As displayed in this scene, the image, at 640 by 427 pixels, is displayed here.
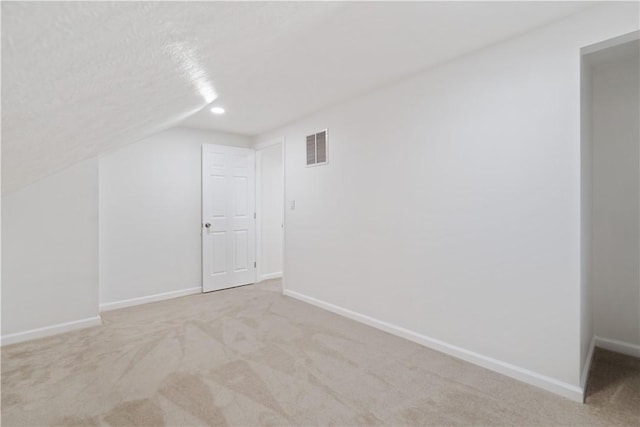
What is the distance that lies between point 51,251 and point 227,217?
207 cm

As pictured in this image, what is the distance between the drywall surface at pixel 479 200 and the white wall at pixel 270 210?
194 cm

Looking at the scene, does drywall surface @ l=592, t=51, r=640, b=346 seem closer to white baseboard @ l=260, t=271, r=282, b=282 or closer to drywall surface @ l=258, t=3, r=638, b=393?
drywall surface @ l=258, t=3, r=638, b=393

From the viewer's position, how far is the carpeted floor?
68.9 inches

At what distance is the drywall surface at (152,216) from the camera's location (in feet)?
12.3

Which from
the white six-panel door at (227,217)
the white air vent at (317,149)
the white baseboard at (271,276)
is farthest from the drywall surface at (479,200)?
the white baseboard at (271,276)

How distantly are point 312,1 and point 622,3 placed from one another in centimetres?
198

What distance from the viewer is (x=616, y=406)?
72.1 inches

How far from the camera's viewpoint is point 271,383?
207 centimetres

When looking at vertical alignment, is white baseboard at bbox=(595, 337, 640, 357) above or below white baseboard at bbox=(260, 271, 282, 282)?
below

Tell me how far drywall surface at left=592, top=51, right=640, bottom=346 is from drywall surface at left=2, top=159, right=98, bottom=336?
457 cm

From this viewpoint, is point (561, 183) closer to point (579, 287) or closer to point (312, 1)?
point (579, 287)

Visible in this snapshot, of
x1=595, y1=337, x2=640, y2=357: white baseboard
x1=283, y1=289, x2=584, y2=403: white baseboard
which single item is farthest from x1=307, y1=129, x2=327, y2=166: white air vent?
x1=595, y1=337, x2=640, y2=357: white baseboard

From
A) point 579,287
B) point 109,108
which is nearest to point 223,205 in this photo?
point 109,108

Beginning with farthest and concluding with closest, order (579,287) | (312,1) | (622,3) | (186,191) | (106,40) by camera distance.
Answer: (186,191) < (579,287) < (622,3) < (312,1) < (106,40)
